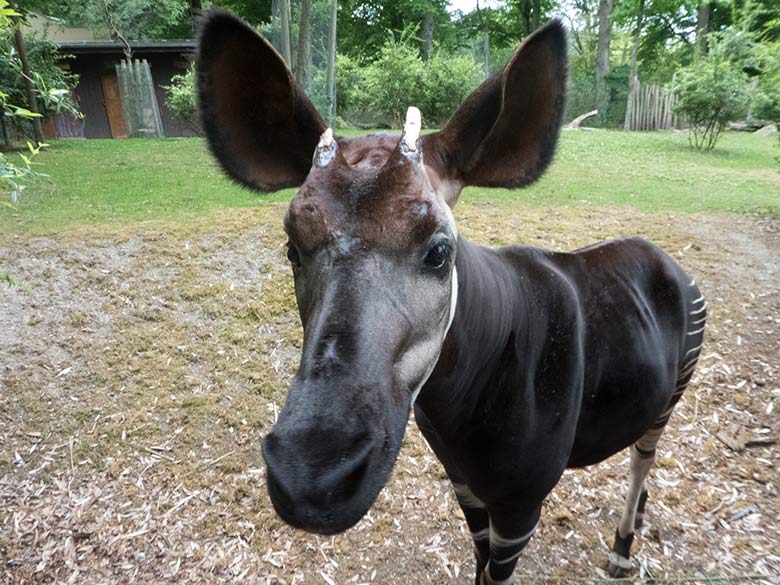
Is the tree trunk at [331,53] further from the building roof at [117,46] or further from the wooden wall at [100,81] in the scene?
the wooden wall at [100,81]

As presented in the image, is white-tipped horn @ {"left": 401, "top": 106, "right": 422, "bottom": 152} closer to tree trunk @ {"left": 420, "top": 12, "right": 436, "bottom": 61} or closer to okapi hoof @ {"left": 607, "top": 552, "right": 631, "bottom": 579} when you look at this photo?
okapi hoof @ {"left": 607, "top": 552, "right": 631, "bottom": 579}

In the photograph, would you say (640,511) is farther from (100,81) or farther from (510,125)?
(100,81)

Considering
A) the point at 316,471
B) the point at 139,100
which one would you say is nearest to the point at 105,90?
the point at 139,100

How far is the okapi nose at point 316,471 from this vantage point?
122 cm

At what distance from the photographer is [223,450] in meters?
4.34

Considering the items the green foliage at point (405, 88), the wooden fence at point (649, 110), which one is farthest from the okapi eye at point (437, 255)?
the wooden fence at point (649, 110)

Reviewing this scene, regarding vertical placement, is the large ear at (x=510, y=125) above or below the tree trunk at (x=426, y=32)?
below

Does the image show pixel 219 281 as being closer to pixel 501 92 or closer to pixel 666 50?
pixel 501 92

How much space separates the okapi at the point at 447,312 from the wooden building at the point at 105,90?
23.1m

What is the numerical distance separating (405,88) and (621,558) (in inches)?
597

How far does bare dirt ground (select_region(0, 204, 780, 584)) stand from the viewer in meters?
3.52

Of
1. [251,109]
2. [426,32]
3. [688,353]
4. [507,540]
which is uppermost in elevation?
[426,32]

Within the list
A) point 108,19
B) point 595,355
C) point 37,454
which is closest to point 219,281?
point 37,454

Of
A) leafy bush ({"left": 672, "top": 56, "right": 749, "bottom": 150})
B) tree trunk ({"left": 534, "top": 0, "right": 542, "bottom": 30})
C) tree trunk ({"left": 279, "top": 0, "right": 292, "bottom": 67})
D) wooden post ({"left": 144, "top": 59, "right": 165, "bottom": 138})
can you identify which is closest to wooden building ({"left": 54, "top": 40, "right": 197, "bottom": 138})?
wooden post ({"left": 144, "top": 59, "right": 165, "bottom": 138})
